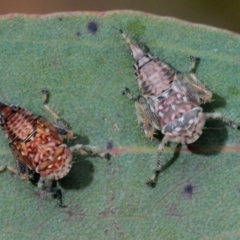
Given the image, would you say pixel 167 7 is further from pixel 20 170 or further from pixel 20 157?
pixel 20 170

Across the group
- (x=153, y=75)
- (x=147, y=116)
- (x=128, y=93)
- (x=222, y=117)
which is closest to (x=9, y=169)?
(x=128, y=93)

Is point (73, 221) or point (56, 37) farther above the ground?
point (56, 37)

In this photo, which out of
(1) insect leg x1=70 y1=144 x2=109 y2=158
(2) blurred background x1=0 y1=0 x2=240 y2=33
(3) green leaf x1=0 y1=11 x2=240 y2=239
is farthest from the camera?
(2) blurred background x1=0 y1=0 x2=240 y2=33

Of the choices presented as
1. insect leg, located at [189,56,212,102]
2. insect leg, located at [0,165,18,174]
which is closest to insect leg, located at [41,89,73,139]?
insect leg, located at [0,165,18,174]

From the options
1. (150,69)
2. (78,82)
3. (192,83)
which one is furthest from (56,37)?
(192,83)

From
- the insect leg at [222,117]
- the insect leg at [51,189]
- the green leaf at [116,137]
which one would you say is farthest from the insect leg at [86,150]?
the insect leg at [222,117]

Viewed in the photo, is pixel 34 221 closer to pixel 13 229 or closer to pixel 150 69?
pixel 13 229

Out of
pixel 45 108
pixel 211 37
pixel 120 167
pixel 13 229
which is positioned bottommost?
pixel 13 229

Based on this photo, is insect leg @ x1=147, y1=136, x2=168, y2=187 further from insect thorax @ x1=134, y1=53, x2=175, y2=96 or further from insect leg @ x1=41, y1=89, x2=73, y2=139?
insect leg @ x1=41, y1=89, x2=73, y2=139
